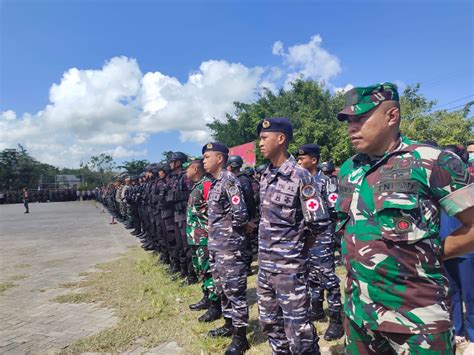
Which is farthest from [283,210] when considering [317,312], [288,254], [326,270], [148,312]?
[148,312]

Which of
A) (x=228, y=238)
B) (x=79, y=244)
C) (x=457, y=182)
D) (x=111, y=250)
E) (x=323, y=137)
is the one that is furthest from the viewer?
(x=323, y=137)

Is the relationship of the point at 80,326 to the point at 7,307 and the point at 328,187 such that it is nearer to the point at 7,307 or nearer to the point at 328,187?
the point at 7,307

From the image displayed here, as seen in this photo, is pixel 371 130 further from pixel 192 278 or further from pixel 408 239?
pixel 192 278

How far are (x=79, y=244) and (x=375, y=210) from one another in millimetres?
10851

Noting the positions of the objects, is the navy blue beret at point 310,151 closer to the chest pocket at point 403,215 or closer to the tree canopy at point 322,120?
the chest pocket at point 403,215

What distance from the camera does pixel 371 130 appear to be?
1782 millimetres

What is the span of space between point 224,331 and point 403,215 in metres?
2.69

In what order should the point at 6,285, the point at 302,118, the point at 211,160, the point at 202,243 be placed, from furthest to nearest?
the point at 302,118 < the point at 6,285 < the point at 202,243 < the point at 211,160

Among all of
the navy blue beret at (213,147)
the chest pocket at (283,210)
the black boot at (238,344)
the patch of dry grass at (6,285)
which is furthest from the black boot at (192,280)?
the chest pocket at (283,210)

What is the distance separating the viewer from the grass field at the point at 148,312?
11.7 feet

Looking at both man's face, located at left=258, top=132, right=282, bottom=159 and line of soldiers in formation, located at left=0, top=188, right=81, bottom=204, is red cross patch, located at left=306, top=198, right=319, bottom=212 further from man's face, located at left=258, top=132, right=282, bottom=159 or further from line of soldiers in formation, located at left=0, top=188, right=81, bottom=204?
line of soldiers in formation, located at left=0, top=188, right=81, bottom=204

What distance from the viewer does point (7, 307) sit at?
5109mm

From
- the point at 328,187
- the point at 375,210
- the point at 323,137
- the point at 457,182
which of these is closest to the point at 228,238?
the point at 328,187

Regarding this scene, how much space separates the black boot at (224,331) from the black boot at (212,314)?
0.42 meters
